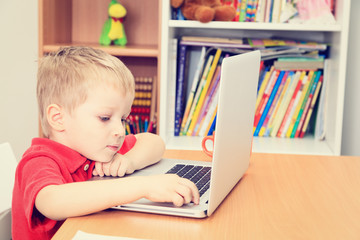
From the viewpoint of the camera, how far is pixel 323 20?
1.82m

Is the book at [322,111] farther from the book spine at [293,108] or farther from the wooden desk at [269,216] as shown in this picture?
the wooden desk at [269,216]

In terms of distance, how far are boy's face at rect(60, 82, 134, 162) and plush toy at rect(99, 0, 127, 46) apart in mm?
1163

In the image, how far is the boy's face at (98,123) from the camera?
37.0 inches

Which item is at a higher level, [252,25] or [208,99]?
[252,25]

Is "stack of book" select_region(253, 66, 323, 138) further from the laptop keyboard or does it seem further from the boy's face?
the boy's face

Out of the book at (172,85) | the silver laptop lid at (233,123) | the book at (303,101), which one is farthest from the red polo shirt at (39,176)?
the book at (303,101)

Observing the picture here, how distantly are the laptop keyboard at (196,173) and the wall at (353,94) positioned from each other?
3.42 ft

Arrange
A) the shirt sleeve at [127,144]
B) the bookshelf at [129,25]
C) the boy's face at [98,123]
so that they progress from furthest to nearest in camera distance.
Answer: the bookshelf at [129,25] → the shirt sleeve at [127,144] → the boy's face at [98,123]

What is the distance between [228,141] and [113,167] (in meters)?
0.26

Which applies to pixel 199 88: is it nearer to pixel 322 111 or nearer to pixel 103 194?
pixel 322 111

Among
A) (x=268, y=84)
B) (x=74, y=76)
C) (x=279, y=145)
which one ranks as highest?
(x=74, y=76)

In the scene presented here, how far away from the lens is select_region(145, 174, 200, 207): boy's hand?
0.80 metres

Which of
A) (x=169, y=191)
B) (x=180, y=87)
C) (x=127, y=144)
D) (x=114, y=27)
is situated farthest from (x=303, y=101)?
(x=169, y=191)

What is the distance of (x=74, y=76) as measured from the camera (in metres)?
0.98
